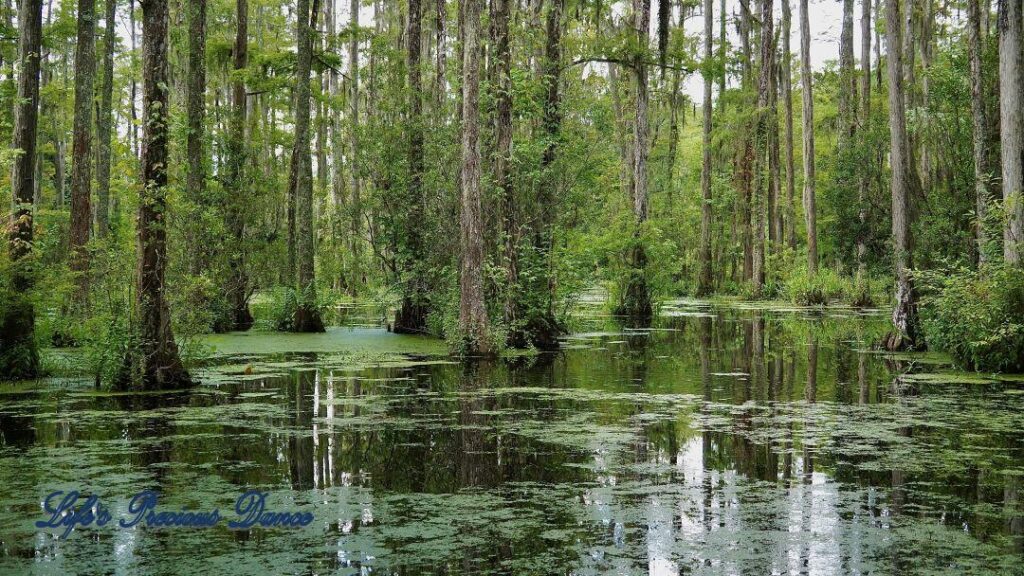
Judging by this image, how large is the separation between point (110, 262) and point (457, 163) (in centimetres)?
748

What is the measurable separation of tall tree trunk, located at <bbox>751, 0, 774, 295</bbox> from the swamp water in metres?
20.9

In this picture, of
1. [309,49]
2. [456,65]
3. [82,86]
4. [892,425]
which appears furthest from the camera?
[309,49]

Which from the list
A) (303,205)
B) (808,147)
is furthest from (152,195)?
(808,147)

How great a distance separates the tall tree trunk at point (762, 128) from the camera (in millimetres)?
30141

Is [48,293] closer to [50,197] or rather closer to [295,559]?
[295,559]

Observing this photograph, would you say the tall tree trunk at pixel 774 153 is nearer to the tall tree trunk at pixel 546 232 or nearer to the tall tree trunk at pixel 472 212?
the tall tree trunk at pixel 546 232

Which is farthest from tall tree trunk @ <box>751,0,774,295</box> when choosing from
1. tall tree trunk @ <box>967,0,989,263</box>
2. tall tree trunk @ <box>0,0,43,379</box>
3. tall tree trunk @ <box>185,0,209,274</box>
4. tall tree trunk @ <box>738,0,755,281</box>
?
tall tree trunk @ <box>0,0,43,379</box>

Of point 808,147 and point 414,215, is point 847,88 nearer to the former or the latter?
point 808,147

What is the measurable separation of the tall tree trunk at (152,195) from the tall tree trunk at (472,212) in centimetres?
477

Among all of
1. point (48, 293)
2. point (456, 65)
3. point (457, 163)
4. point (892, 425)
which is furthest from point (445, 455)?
point (456, 65)

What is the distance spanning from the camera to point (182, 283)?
414 inches

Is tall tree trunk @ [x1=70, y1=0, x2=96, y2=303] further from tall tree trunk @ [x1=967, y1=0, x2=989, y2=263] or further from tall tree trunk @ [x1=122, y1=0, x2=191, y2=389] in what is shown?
tall tree trunk @ [x1=967, y1=0, x2=989, y2=263]

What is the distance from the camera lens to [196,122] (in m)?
17.2

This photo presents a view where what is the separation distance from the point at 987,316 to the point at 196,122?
44.9 feet
